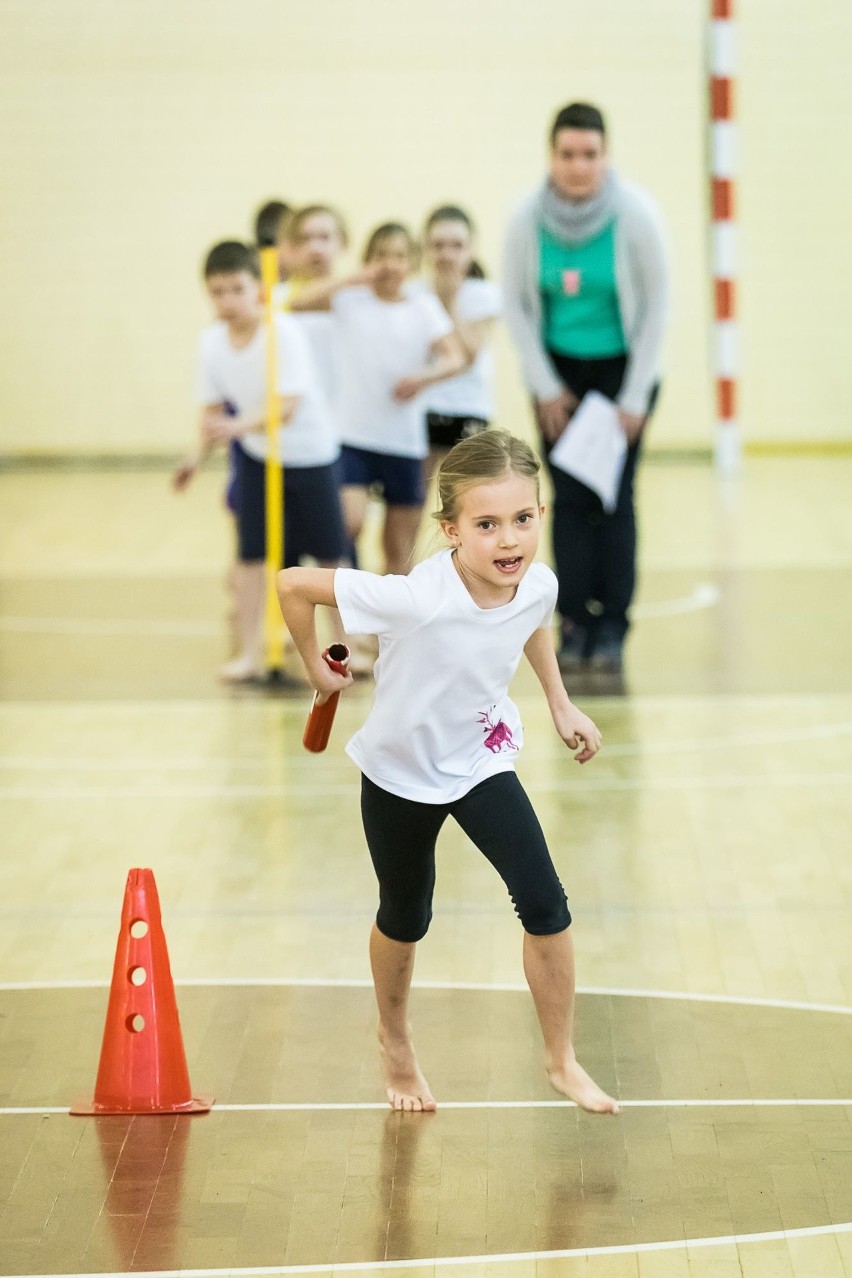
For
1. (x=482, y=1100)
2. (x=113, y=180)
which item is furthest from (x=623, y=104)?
(x=482, y=1100)

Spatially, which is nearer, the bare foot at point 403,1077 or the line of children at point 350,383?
the bare foot at point 403,1077

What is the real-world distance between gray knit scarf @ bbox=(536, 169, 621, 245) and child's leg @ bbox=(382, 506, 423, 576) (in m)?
1.12

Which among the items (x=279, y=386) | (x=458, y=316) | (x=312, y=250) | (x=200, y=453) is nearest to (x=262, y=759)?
(x=200, y=453)

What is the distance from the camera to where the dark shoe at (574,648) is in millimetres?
6969

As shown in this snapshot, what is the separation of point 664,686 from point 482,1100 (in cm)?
344

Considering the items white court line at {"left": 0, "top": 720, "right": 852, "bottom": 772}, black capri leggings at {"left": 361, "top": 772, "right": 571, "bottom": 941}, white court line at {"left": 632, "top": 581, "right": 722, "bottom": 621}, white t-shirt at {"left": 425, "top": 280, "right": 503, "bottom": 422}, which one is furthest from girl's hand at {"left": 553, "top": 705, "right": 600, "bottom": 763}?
white court line at {"left": 632, "top": 581, "right": 722, "bottom": 621}

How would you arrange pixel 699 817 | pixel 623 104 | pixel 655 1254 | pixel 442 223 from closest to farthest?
pixel 655 1254 → pixel 699 817 → pixel 442 223 → pixel 623 104

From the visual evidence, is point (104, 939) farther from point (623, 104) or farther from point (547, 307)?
point (623, 104)

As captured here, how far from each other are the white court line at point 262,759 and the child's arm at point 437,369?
154 centimetres

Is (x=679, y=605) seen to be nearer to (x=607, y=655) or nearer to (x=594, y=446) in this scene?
(x=607, y=655)

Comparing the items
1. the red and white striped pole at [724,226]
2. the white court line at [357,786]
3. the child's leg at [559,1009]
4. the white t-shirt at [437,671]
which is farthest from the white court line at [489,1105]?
the red and white striped pole at [724,226]

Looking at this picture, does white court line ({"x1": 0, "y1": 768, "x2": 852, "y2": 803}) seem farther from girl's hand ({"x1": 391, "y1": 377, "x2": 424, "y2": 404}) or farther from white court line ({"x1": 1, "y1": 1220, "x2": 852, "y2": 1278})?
white court line ({"x1": 1, "y1": 1220, "x2": 852, "y2": 1278})

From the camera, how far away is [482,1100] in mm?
3316

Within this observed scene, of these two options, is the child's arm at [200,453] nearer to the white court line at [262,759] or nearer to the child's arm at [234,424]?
the child's arm at [234,424]
